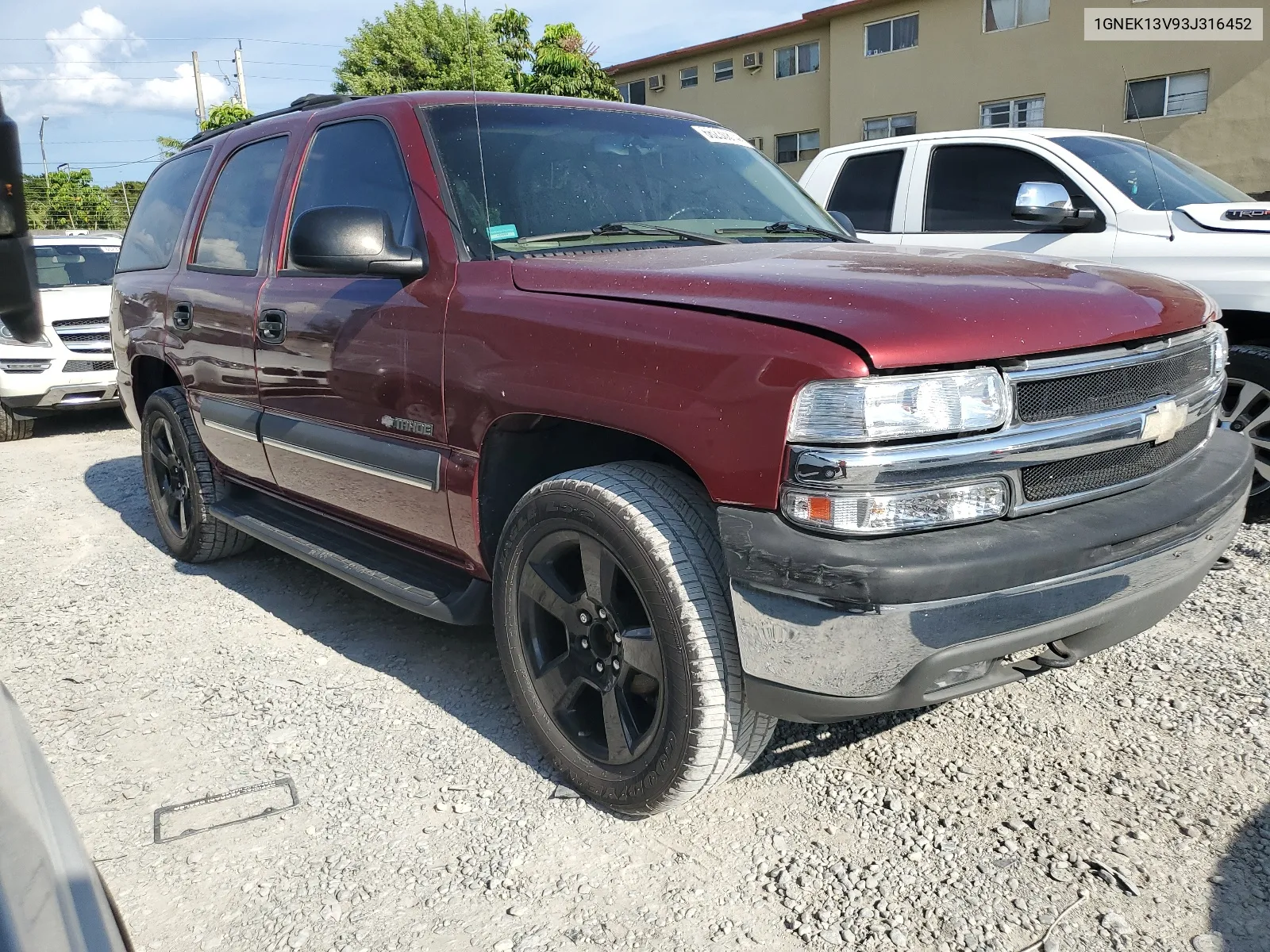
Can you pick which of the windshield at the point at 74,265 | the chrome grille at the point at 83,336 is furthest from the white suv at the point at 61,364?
the windshield at the point at 74,265

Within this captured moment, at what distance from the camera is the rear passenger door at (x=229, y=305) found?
383 cm

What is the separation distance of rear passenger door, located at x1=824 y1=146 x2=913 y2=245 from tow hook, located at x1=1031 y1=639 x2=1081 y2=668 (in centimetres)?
396

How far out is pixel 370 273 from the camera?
2.92m

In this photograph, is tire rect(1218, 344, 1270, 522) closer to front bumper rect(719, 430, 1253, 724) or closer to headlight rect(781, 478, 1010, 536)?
front bumper rect(719, 430, 1253, 724)

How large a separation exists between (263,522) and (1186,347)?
10.9 feet

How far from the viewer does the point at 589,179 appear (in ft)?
10.3

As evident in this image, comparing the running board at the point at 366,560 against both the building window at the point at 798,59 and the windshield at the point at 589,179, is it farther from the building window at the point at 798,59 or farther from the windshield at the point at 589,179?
the building window at the point at 798,59

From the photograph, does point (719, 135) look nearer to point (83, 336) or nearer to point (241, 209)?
point (241, 209)

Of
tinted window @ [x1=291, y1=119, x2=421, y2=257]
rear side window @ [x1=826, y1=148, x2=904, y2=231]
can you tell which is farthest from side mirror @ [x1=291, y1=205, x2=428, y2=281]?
rear side window @ [x1=826, y1=148, x2=904, y2=231]

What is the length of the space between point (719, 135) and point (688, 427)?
199 centimetres

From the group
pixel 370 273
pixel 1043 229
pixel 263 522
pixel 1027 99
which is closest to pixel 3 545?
pixel 263 522

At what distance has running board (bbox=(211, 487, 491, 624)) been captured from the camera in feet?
9.75

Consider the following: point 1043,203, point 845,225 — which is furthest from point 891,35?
point 845,225

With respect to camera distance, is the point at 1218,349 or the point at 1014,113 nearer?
the point at 1218,349
